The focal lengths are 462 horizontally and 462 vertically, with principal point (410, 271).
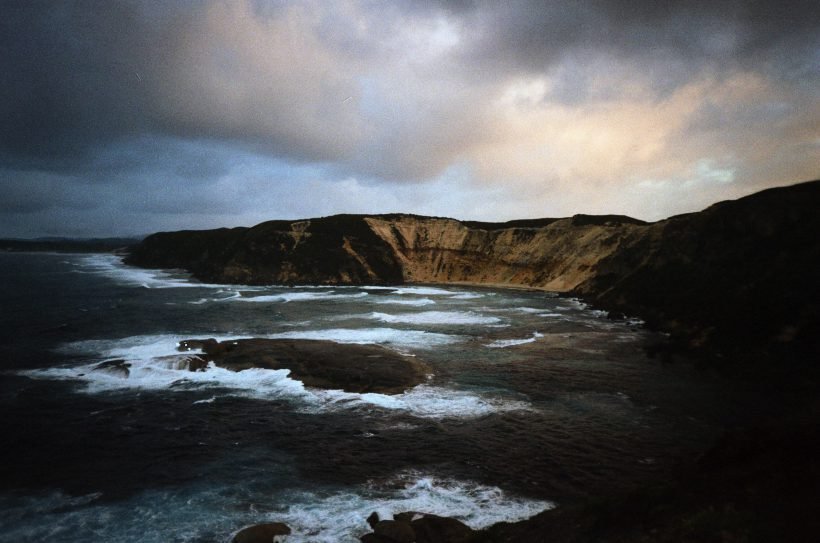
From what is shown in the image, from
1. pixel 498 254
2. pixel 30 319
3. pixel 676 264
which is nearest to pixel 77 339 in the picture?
pixel 30 319

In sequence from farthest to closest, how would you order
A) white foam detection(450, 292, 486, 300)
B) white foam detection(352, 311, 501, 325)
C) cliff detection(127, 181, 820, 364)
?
white foam detection(450, 292, 486, 300)
white foam detection(352, 311, 501, 325)
cliff detection(127, 181, 820, 364)

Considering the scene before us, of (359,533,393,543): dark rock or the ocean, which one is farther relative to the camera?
the ocean

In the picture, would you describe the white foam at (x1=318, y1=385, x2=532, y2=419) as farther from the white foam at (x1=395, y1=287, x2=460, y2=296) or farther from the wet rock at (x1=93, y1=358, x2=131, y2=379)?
the white foam at (x1=395, y1=287, x2=460, y2=296)

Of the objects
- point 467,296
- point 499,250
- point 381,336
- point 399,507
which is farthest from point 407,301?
point 399,507

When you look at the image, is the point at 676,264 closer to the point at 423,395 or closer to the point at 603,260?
the point at 603,260

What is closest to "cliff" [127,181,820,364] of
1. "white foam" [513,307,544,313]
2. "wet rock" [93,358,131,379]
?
"white foam" [513,307,544,313]

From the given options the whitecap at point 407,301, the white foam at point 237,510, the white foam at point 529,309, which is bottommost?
the white foam at point 237,510

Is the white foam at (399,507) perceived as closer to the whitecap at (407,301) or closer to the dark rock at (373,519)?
the dark rock at (373,519)

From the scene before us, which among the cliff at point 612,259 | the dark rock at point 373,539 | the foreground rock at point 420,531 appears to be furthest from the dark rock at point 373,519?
the cliff at point 612,259
